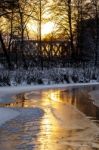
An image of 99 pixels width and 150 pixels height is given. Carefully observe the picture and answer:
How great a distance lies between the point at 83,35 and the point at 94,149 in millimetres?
58599

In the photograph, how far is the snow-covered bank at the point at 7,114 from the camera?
1812cm

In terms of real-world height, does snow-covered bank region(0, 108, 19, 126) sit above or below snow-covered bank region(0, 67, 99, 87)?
above

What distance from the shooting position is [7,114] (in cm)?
1966

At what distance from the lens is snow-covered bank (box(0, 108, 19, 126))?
1812cm

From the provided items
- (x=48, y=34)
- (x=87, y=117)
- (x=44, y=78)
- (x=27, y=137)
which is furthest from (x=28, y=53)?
(x=27, y=137)

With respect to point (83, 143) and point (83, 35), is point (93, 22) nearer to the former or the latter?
point (83, 35)

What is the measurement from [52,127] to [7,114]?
349 cm

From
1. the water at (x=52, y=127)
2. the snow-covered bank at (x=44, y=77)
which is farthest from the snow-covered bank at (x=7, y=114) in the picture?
the snow-covered bank at (x=44, y=77)

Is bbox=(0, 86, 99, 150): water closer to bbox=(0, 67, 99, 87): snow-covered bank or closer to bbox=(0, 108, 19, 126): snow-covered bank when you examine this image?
bbox=(0, 108, 19, 126): snow-covered bank

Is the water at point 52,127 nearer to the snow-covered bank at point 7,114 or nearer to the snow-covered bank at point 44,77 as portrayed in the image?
the snow-covered bank at point 7,114

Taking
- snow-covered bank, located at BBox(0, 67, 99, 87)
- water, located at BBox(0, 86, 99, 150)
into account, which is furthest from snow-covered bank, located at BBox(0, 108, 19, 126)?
snow-covered bank, located at BBox(0, 67, 99, 87)

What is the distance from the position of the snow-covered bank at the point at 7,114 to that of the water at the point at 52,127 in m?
0.26

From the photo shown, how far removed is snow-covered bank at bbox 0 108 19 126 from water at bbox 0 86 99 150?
0.84ft

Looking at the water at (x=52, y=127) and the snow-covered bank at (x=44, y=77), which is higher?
the water at (x=52, y=127)
